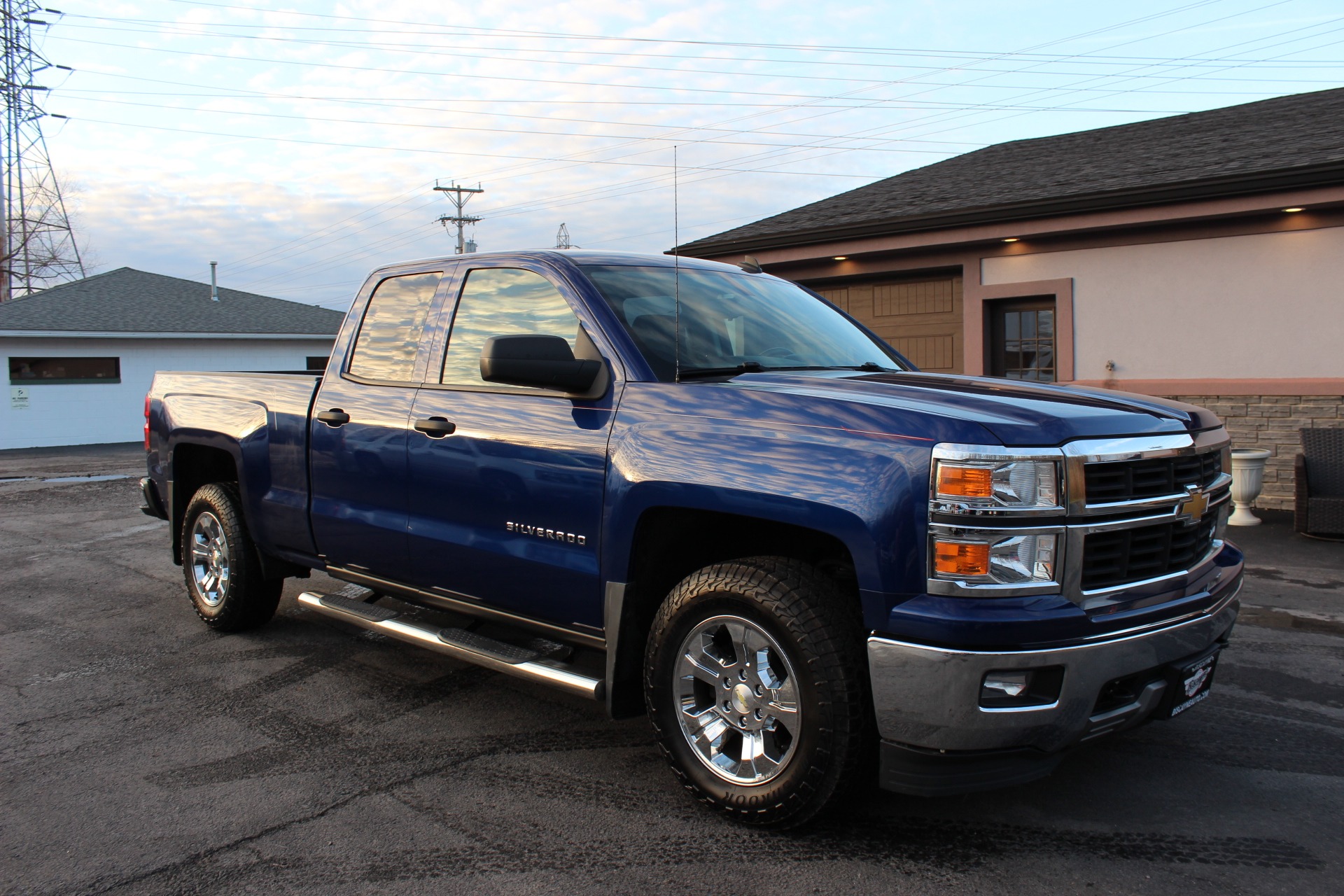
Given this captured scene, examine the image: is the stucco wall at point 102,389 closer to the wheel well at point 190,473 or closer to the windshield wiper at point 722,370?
the wheel well at point 190,473

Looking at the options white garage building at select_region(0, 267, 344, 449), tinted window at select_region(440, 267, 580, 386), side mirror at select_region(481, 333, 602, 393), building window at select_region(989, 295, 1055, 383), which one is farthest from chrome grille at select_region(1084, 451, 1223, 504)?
white garage building at select_region(0, 267, 344, 449)

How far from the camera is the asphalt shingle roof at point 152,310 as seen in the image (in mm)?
27391

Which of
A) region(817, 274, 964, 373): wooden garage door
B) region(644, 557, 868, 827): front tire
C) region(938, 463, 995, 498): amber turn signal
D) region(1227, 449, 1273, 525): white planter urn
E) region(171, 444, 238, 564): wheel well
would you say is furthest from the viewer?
region(817, 274, 964, 373): wooden garage door

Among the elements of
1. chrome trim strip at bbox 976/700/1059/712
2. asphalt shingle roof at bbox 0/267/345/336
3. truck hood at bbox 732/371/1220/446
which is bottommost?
chrome trim strip at bbox 976/700/1059/712

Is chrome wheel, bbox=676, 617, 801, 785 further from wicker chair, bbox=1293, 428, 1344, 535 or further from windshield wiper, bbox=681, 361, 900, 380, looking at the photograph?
wicker chair, bbox=1293, 428, 1344, 535

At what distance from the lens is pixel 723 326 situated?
4.12 m

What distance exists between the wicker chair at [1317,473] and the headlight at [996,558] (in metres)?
7.15

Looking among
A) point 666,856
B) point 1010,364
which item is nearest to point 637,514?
point 666,856

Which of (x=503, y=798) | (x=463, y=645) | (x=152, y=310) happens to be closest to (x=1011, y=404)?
(x=503, y=798)

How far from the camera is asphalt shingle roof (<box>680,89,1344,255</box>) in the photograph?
10008mm

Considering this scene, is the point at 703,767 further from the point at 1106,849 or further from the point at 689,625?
the point at 1106,849

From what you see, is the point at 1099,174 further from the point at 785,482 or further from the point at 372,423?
the point at 785,482

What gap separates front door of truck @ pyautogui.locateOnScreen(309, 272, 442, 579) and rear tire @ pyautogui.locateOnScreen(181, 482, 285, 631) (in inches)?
37.7

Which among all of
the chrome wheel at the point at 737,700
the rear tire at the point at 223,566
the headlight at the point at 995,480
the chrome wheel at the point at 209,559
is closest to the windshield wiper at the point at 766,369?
the chrome wheel at the point at 737,700
